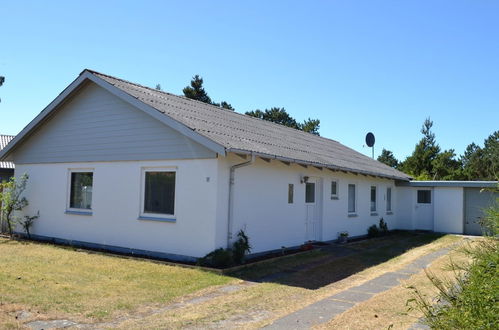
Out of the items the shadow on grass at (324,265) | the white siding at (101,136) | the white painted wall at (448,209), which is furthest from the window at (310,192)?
the white painted wall at (448,209)

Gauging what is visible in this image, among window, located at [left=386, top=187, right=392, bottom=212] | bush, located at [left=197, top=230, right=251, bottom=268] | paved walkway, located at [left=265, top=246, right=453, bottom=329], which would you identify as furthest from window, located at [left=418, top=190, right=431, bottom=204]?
bush, located at [left=197, top=230, right=251, bottom=268]

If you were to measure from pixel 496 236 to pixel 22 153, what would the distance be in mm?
16259

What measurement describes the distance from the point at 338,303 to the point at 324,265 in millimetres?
4050

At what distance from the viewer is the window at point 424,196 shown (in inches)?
910

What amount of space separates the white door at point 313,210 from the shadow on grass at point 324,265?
0.68 metres

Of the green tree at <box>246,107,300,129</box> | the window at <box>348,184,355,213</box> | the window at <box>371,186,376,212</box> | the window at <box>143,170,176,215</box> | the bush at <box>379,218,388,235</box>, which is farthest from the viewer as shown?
the green tree at <box>246,107,300,129</box>

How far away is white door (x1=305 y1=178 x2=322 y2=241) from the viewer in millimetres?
14668

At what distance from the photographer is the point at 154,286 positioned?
8.55m

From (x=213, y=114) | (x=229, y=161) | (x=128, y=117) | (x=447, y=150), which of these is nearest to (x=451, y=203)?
(x=213, y=114)

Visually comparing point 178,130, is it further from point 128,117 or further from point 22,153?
point 22,153

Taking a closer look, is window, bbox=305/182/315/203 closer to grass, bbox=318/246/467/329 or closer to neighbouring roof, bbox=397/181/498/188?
grass, bbox=318/246/467/329

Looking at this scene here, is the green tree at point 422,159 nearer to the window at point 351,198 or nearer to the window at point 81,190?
the window at point 351,198

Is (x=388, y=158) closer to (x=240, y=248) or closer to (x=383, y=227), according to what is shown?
(x=383, y=227)

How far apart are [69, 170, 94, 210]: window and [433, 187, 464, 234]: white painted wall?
16.9 metres
